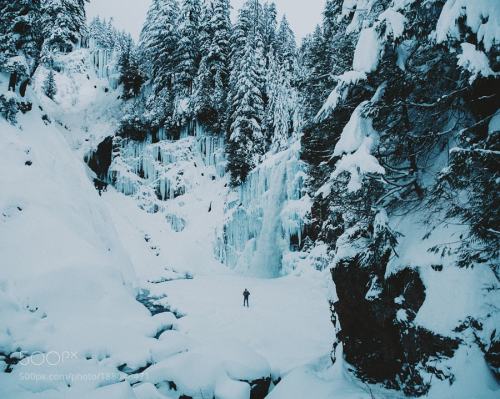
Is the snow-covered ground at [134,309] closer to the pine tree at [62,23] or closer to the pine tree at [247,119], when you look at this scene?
the pine tree at [247,119]

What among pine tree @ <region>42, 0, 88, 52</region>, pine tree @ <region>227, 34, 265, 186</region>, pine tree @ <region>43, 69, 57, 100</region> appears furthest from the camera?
pine tree @ <region>42, 0, 88, 52</region>

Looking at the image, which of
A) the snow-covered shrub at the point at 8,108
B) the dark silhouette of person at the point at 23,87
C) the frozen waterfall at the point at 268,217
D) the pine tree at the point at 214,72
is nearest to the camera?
the snow-covered shrub at the point at 8,108

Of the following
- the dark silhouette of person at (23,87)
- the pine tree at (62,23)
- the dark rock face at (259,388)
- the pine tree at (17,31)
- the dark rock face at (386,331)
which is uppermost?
the pine tree at (62,23)

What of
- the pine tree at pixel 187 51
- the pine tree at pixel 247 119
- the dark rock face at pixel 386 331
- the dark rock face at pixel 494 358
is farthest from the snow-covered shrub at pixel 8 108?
the dark rock face at pixel 494 358

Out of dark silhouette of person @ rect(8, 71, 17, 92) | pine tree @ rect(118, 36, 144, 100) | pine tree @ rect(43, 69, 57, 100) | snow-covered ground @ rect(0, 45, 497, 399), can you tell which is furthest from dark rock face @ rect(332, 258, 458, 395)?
pine tree @ rect(43, 69, 57, 100)

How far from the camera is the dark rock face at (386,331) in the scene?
538 cm

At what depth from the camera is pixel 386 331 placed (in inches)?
253

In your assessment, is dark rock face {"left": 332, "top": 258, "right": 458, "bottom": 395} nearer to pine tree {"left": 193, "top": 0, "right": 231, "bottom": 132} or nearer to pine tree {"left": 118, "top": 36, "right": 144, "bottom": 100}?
pine tree {"left": 193, "top": 0, "right": 231, "bottom": 132}

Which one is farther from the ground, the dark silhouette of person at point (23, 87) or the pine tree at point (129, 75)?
the pine tree at point (129, 75)

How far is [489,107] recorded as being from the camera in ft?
17.2

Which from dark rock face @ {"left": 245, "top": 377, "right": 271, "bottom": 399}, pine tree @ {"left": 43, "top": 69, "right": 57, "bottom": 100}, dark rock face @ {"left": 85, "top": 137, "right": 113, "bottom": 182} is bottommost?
dark rock face @ {"left": 245, "top": 377, "right": 271, "bottom": 399}

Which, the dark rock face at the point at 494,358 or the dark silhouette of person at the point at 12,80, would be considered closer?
the dark rock face at the point at 494,358

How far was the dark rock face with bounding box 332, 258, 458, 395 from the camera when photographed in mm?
5383

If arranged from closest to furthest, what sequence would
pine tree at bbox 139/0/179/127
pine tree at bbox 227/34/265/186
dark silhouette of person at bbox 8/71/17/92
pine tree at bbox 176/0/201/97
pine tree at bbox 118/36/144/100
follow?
dark silhouette of person at bbox 8/71/17/92, pine tree at bbox 227/34/265/186, pine tree at bbox 139/0/179/127, pine tree at bbox 176/0/201/97, pine tree at bbox 118/36/144/100
